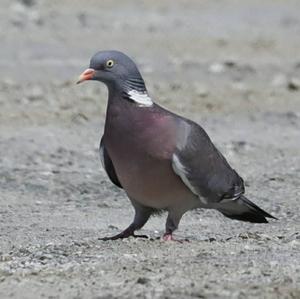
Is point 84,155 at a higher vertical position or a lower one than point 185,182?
lower

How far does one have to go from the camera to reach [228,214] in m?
8.27

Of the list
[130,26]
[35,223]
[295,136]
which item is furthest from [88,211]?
[130,26]

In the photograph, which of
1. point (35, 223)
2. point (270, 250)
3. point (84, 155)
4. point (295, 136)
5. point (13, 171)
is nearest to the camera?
point (270, 250)

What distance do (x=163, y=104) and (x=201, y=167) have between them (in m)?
7.20

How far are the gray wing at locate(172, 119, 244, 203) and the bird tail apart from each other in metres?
0.10

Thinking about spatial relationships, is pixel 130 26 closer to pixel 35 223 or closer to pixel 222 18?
pixel 222 18

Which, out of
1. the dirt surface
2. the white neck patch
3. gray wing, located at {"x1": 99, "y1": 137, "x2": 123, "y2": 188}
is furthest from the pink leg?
the white neck patch

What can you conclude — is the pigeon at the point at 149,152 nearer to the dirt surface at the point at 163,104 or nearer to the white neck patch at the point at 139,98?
the white neck patch at the point at 139,98

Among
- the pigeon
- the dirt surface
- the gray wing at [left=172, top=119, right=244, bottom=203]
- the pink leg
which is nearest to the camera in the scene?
the dirt surface

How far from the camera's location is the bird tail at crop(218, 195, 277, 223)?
8086mm

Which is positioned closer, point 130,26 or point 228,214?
point 228,214

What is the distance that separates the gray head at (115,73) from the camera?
295 inches

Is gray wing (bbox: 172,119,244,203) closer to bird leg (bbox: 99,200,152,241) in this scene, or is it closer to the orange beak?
bird leg (bbox: 99,200,152,241)

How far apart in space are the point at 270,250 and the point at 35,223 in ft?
7.05
